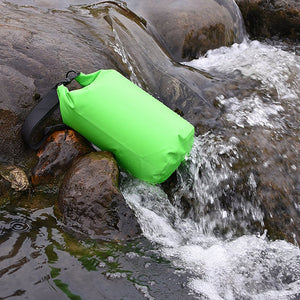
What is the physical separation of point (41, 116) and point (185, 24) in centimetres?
314

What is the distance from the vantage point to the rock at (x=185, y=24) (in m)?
5.82

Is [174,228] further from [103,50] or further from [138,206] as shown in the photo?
[103,50]

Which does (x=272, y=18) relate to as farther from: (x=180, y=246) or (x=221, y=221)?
(x=180, y=246)

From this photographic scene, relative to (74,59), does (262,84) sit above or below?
below

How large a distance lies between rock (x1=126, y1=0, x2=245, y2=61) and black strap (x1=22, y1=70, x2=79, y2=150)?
245cm

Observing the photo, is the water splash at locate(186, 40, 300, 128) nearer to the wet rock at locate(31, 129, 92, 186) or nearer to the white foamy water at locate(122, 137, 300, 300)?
the white foamy water at locate(122, 137, 300, 300)

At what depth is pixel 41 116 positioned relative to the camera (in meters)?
3.55

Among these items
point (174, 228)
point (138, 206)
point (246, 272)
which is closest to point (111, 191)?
point (138, 206)

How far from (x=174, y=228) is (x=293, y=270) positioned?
3.19 feet

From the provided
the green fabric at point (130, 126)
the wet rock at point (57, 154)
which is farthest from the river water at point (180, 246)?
the green fabric at point (130, 126)

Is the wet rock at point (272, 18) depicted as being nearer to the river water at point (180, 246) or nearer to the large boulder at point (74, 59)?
the large boulder at point (74, 59)

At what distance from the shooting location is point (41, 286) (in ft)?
8.25

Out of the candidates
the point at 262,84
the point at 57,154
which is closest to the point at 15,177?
the point at 57,154

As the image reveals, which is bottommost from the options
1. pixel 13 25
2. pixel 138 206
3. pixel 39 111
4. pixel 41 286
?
pixel 138 206
